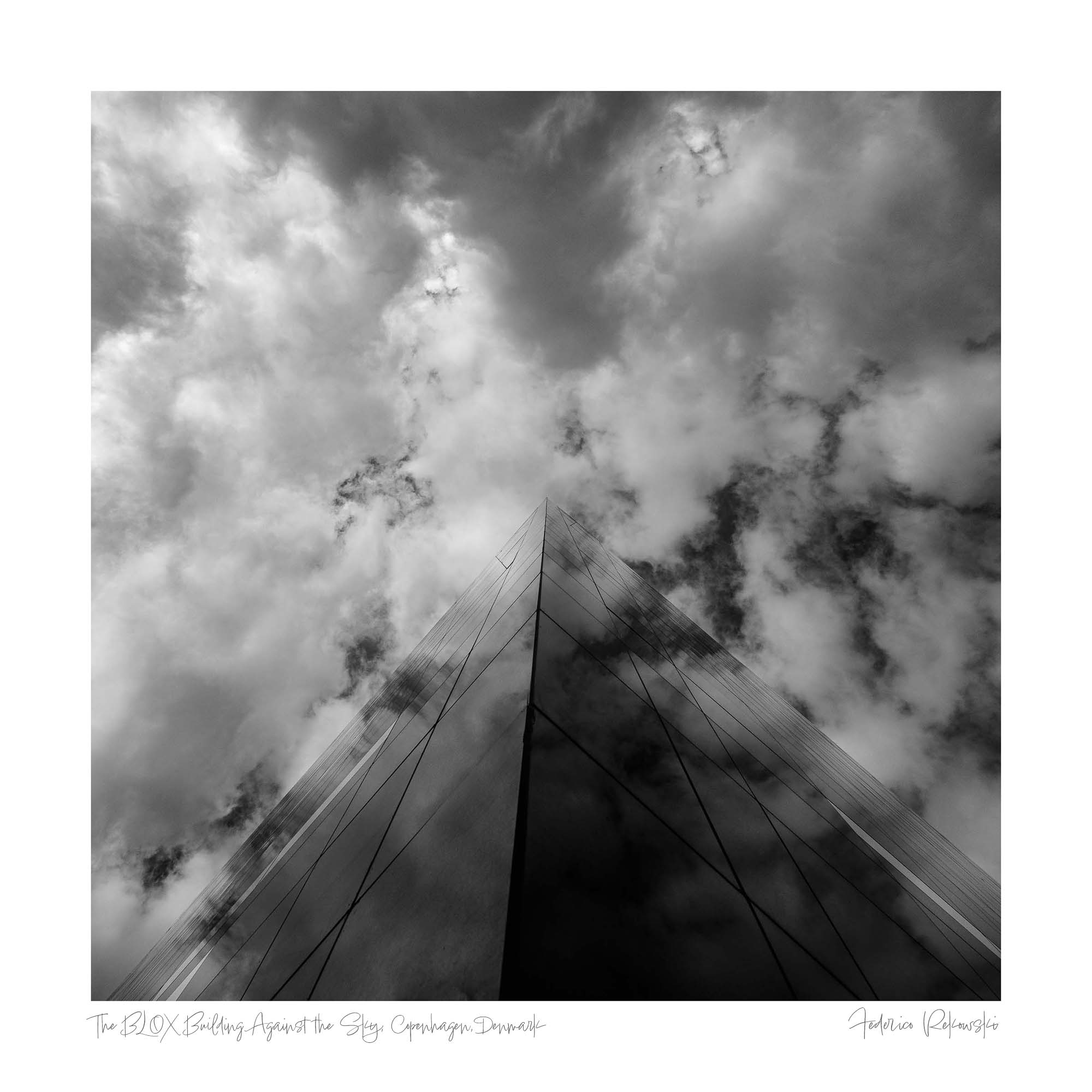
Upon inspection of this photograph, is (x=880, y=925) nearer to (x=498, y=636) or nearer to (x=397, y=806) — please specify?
(x=498, y=636)

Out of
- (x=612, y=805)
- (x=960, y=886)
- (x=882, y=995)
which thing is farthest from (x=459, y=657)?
(x=960, y=886)

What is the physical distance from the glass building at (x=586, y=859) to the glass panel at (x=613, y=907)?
0.7 inches

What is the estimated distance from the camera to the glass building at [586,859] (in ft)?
15.2

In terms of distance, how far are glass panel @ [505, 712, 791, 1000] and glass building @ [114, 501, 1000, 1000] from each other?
0.02 metres

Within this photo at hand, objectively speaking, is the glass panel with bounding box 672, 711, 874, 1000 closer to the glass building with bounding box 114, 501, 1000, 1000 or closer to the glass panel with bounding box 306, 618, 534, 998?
the glass building with bounding box 114, 501, 1000, 1000

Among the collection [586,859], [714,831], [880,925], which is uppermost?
[586,859]

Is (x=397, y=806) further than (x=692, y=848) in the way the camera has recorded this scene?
Yes

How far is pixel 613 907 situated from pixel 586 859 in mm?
417

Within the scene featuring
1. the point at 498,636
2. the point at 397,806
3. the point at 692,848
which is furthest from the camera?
the point at 498,636

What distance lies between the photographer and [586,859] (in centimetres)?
492

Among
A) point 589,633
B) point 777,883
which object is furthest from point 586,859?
point 589,633

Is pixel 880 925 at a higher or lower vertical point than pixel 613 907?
lower

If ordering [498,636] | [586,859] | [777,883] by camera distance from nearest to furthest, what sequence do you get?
1. [586,859]
2. [777,883]
3. [498,636]
